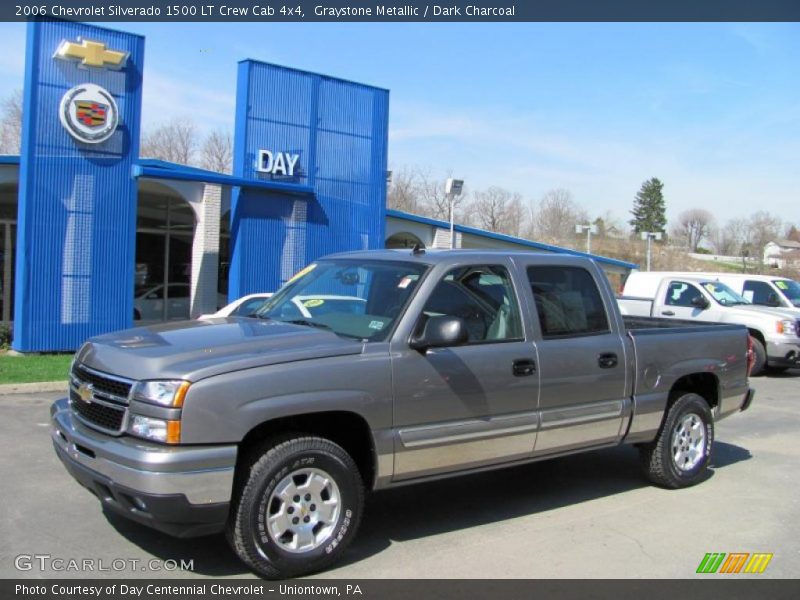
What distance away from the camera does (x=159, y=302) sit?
2005 cm

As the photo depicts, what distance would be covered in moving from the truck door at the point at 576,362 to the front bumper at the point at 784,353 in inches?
380

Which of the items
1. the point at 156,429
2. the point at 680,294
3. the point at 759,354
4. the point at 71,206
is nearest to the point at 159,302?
the point at 71,206

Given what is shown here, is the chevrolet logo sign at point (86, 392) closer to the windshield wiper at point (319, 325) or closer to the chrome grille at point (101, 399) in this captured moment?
the chrome grille at point (101, 399)

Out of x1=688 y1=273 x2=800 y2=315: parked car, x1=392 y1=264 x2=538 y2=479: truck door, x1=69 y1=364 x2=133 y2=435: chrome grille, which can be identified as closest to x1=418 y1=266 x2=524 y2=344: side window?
x1=392 y1=264 x2=538 y2=479: truck door

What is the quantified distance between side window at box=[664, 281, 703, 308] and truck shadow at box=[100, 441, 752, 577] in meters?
7.91

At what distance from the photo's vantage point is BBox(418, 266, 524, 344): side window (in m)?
5.07

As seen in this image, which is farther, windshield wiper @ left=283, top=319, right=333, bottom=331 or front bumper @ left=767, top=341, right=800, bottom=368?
front bumper @ left=767, top=341, right=800, bottom=368

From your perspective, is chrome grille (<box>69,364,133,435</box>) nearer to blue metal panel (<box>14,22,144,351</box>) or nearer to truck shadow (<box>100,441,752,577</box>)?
truck shadow (<box>100,441,752,577</box>)

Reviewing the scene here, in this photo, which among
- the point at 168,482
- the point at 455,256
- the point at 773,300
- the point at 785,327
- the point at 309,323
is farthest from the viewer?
the point at 773,300

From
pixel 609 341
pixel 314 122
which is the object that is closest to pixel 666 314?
pixel 314 122

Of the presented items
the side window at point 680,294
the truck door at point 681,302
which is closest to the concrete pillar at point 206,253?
the truck door at point 681,302

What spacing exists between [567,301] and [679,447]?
1.86 metres

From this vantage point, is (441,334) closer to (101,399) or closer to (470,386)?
(470,386)
